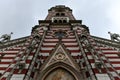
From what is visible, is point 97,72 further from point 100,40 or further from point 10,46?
point 10,46

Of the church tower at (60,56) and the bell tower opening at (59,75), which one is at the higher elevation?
the church tower at (60,56)

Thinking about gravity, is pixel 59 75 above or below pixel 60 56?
below

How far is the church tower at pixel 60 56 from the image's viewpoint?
17578 millimetres

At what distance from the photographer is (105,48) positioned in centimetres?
2462

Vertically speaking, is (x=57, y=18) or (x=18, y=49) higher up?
(x=57, y=18)

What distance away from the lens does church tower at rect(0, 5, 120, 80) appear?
1758cm

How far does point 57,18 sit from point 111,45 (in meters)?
10.5

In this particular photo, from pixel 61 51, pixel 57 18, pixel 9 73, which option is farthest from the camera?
pixel 57 18

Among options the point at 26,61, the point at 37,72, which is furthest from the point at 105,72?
the point at 26,61

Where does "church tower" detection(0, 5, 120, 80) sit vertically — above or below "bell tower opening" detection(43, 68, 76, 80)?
above

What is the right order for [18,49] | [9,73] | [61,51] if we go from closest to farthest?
[9,73]
[61,51]
[18,49]

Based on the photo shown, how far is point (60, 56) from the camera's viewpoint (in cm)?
1980

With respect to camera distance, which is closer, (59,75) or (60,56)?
(59,75)

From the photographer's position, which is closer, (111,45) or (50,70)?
(50,70)
